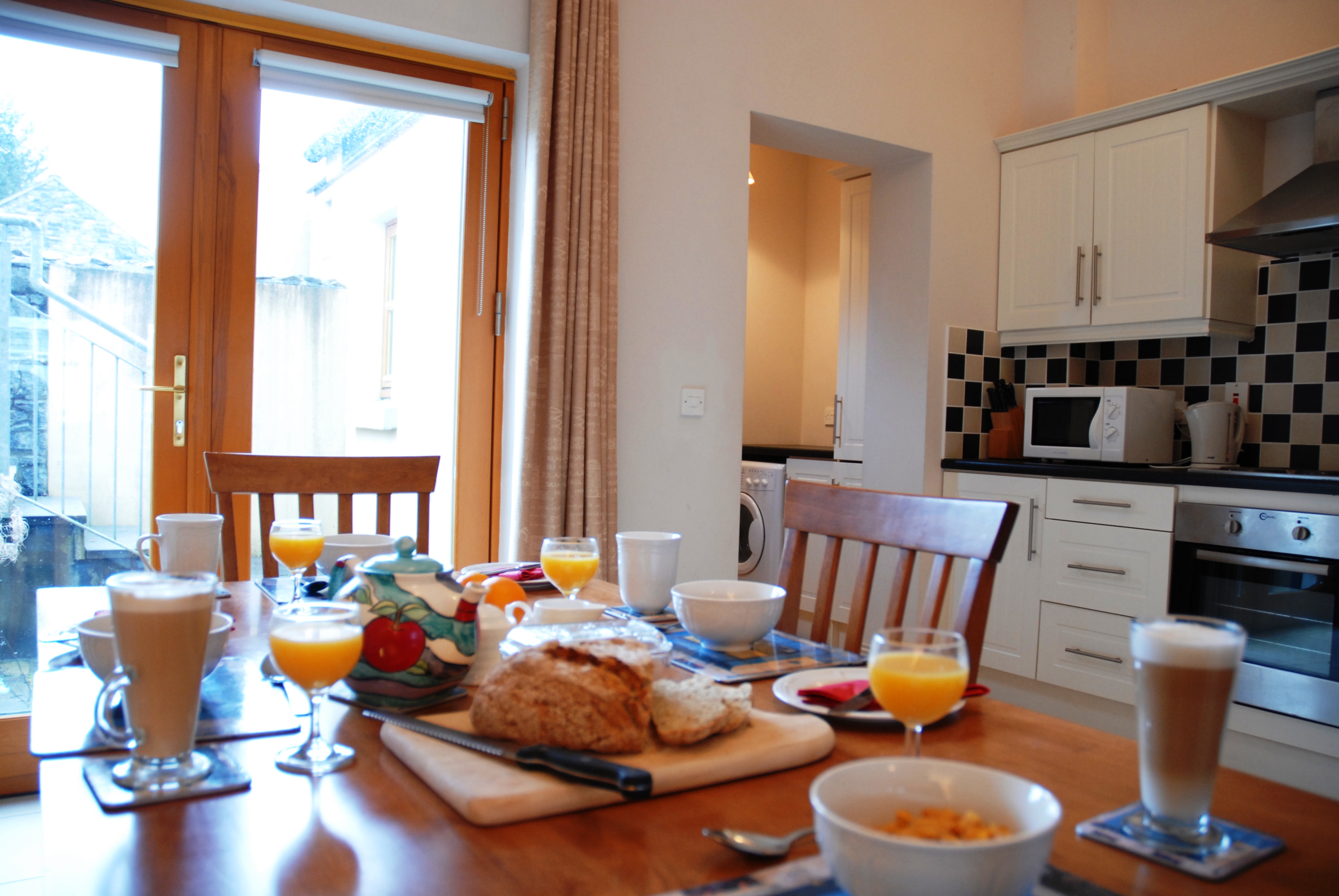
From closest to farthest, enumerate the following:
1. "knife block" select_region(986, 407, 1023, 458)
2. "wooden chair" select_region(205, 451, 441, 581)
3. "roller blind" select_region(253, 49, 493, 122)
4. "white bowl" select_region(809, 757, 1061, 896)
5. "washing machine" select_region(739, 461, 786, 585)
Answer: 1. "white bowl" select_region(809, 757, 1061, 896)
2. "wooden chair" select_region(205, 451, 441, 581)
3. "roller blind" select_region(253, 49, 493, 122)
4. "knife block" select_region(986, 407, 1023, 458)
5. "washing machine" select_region(739, 461, 786, 585)

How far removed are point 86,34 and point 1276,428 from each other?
3916 mm

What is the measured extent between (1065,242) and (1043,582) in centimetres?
134

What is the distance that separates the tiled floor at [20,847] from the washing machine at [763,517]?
2.84m

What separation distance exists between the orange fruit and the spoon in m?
0.61

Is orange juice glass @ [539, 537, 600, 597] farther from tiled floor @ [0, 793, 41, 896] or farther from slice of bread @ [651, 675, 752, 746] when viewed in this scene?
tiled floor @ [0, 793, 41, 896]

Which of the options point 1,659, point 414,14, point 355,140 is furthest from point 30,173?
point 1,659

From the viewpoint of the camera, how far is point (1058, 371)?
3.82 metres

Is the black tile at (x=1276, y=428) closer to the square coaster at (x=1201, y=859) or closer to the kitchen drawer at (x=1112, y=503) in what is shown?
the kitchen drawer at (x=1112, y=503)

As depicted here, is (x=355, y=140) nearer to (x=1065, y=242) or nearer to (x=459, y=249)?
(x=459, y=249)

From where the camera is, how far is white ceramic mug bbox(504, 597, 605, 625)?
110 cm

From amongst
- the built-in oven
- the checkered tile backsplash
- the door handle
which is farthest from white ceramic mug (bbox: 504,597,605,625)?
the checkered tile backsplash

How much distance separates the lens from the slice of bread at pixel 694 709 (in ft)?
2.51

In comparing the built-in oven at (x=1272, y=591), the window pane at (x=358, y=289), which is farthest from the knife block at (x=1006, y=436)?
the window pane at (x=358, y=289)

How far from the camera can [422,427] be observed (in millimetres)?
3016
